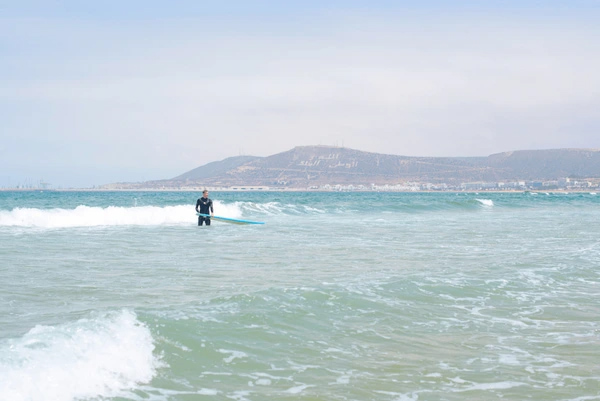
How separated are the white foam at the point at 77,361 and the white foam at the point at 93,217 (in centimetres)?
2318

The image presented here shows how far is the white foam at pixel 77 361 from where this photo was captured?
548 centimetres

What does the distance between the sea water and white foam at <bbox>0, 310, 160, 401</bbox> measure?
0.06 feet

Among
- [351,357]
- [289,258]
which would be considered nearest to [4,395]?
[351,357]

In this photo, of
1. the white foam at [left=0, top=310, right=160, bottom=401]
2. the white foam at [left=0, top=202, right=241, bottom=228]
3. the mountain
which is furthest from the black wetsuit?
the mountain

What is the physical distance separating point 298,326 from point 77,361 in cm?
292

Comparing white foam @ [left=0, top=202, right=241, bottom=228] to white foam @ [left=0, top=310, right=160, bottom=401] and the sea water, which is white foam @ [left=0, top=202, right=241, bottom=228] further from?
white foam @ [left=0, top=310, right=160, bottom=401]

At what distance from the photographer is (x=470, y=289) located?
35.4 ft

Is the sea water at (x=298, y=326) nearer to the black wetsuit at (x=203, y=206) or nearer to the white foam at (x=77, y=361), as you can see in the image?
the white foam at (x=77, y=361)

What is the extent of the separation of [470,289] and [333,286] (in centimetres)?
240

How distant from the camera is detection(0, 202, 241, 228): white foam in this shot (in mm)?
29719

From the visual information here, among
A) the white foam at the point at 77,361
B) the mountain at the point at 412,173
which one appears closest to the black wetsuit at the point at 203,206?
the white foam at the point at 77,361

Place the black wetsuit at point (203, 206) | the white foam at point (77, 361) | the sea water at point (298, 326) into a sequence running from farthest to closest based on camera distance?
the black wetsuit at point (203, 206)
the sea water at point (298, 326)
the white foam at point (77, 361)

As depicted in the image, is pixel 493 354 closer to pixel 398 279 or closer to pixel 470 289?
pixel 470 289

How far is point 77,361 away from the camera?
6.09 metres
